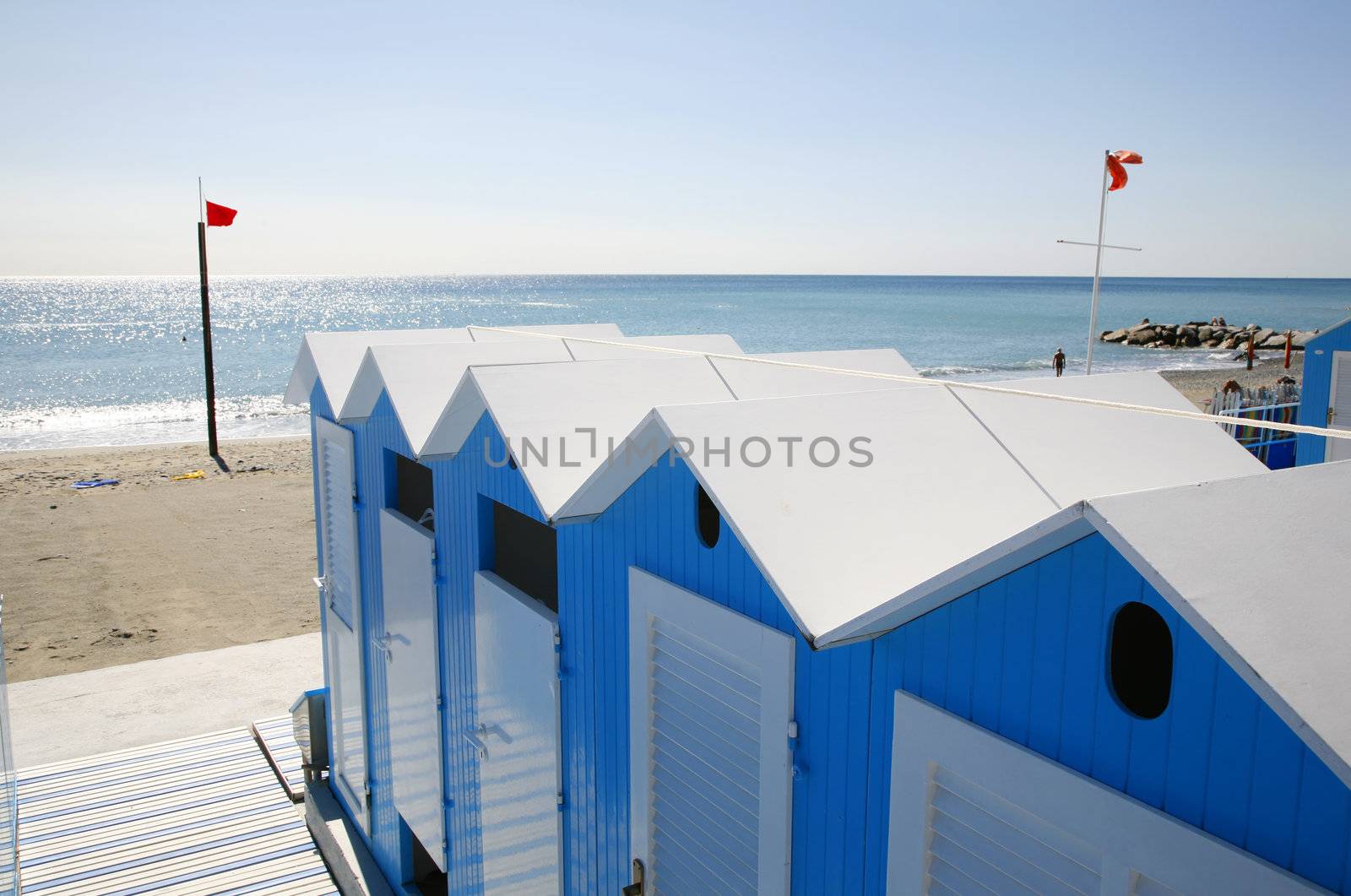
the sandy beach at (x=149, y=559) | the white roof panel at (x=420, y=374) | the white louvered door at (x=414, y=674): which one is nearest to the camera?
the white roof panel at (x=420, y=374)

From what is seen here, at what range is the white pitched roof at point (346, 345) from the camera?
852 cm

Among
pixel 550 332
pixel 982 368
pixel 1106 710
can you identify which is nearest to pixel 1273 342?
pixel 982 368

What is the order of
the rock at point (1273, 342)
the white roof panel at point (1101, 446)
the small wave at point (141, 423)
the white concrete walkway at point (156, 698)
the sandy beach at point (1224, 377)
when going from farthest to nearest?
the rock at point (1273, 342)
the sandy beach at point (1224, 377)
the small wave at point (141, 423)
the white concrete walkway at point (156, 698)
the white roof panel at point (1101, 446)

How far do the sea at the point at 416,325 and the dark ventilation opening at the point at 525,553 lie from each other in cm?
3292

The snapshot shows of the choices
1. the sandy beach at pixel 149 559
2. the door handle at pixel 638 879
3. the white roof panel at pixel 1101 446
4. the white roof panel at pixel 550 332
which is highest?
the white roof panel at pixel 550 332

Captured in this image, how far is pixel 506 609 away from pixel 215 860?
4860 mm

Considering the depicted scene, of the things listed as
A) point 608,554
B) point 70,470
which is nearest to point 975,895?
point 608,554

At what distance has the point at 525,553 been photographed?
666cm

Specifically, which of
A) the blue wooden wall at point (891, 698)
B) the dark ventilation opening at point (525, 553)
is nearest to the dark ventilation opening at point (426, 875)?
the blue wooden wall at point (891, 698)

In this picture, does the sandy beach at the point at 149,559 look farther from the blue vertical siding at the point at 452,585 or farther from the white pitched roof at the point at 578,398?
the white pitched roof at the point at 578,398

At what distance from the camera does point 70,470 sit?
2881 cm

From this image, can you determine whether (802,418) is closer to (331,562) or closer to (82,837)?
(331,562)

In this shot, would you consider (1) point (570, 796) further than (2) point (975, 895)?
Yes

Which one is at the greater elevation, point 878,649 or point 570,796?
point 878,649
